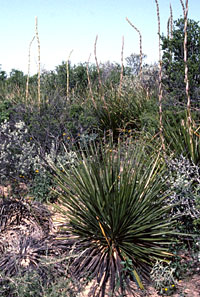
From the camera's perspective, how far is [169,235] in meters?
4.32

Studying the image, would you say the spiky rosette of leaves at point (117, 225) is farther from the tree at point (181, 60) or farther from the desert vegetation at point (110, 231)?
the tree at point (181, 60)

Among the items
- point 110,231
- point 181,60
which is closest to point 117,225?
point 110,231

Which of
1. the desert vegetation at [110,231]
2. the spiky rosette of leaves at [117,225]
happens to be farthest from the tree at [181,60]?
the spiky rosette of leaves at [117,225]

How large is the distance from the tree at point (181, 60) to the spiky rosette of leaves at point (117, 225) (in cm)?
306

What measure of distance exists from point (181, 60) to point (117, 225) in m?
3.99

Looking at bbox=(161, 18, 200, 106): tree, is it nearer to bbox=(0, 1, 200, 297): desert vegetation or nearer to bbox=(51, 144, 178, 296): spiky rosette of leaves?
bbox=(0, 1, 200, 297): desert vegetation

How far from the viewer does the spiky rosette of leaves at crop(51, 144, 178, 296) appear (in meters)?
3.97

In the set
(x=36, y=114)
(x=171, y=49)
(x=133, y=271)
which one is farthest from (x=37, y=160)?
(x=171, y=49)

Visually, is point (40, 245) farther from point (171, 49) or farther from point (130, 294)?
point (171, 49)

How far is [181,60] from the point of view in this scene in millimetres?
6945

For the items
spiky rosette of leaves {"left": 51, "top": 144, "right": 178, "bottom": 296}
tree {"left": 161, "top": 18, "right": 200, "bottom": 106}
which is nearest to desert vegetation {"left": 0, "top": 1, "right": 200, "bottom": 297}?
spiky rosette of leaves {"left": 51, "top": 144, "right": 178, "bottom": 296}

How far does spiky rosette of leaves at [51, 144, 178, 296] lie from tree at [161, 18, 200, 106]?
306 centimetres

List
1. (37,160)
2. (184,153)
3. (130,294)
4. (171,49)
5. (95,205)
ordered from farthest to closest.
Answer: (171,49) → (37,160) → (184,153) → (95,205) → (130,294)

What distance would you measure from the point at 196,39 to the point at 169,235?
4.22 metres
